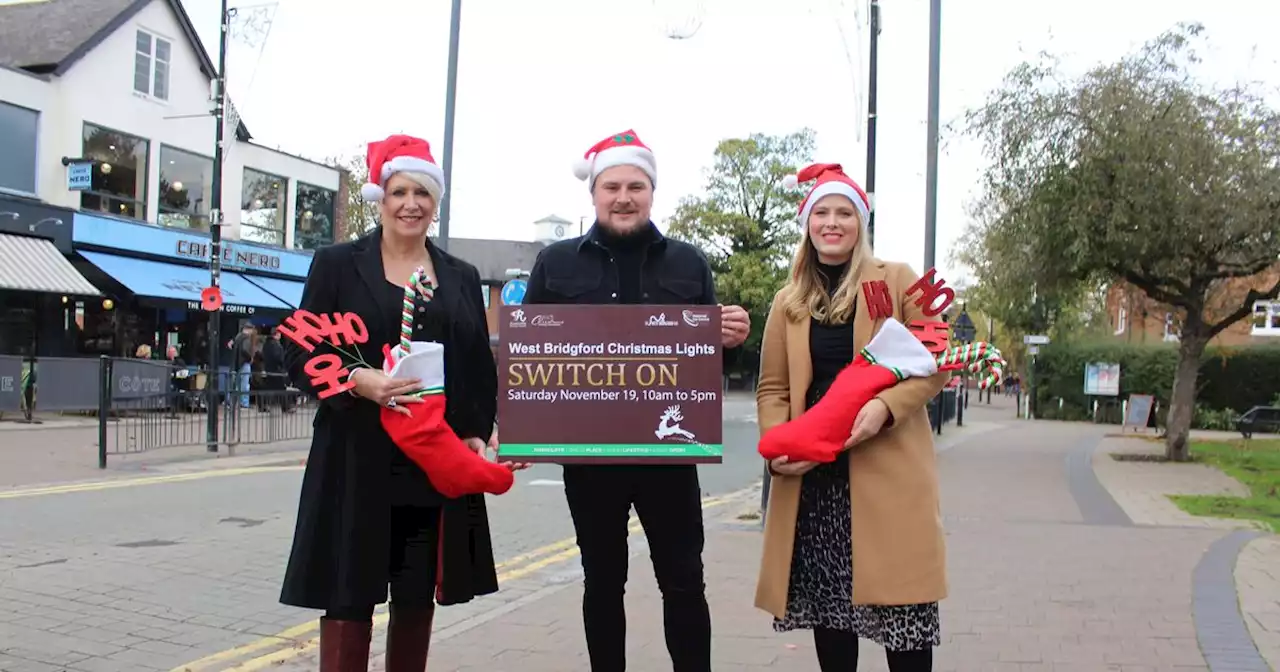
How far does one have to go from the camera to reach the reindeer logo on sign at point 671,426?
306 centimetres

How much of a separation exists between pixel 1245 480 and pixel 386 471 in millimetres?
13919

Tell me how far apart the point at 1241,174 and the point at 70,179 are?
22.6 metres

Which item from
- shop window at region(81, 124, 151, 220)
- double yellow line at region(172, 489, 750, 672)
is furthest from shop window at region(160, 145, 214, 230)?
double yellow line at region(172, 489, 750, 672)

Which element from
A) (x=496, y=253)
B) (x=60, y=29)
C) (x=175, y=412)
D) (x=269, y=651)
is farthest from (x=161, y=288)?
(x=496, y=253)

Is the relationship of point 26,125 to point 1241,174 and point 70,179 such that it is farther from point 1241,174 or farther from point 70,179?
point 1241,174

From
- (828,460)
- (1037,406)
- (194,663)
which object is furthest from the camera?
(1037,406)

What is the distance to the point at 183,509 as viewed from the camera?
885 cm

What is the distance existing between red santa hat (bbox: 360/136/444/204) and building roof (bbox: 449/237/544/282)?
5451 cm

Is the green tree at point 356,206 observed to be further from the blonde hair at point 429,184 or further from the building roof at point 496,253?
the blonde hair at point 429,184

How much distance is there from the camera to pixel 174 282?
77.2 feet

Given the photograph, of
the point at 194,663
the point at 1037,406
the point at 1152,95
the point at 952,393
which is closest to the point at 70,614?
the point at 194,663

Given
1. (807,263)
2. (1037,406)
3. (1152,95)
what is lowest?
(1037,406)

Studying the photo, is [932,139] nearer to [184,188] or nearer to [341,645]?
[341,645]

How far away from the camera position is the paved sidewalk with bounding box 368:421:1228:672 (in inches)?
175
